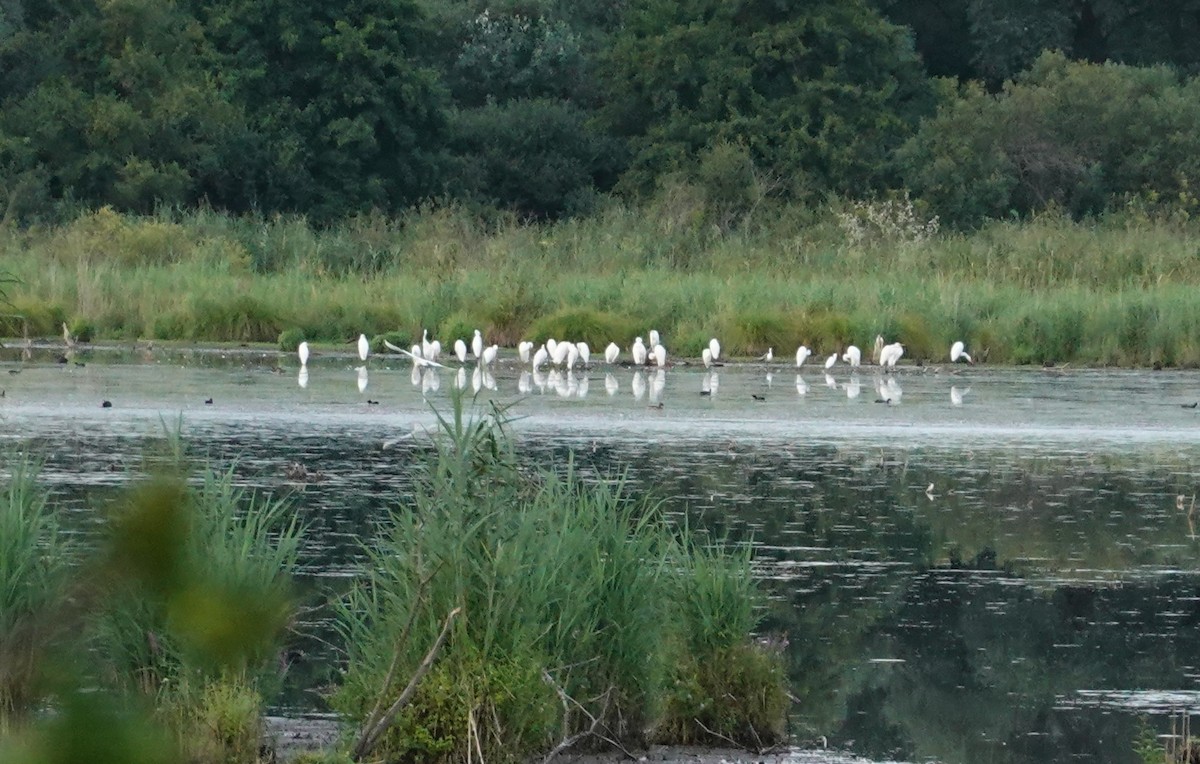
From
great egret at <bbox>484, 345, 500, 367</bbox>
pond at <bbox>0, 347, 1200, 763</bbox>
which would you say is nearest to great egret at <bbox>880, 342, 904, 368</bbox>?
pond at <bbox>0, 347, 1200, 763</bbox>

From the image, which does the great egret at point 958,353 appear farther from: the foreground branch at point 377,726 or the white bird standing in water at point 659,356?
the foreground branch at point 377,726

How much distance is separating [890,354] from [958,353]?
4.96 ft

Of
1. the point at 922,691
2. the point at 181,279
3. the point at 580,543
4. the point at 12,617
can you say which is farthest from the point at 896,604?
the point at 181,279

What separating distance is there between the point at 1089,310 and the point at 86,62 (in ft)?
A: 73.3

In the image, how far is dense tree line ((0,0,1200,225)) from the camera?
39.1 meters

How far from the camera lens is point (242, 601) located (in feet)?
5.63

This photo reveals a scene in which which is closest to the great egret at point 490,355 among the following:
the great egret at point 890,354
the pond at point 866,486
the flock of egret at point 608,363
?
the flock of egret at point 608,363

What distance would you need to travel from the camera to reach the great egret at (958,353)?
26078mm

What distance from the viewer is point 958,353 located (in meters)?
26.2

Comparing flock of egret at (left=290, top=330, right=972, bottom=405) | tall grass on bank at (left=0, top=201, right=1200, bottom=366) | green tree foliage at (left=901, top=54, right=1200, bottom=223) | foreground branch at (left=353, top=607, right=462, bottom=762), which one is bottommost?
foreground branch at (left=353, top=607, right=462, bottom=762)

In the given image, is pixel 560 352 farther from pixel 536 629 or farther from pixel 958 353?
pixel 536 629

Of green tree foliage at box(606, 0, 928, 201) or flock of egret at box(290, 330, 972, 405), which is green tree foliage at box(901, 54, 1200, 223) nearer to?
green tree foliage at box(606, 0, 928, 201)

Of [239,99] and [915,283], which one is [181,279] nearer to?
[915,283]

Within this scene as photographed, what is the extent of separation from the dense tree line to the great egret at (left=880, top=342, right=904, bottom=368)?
13.3 meters
